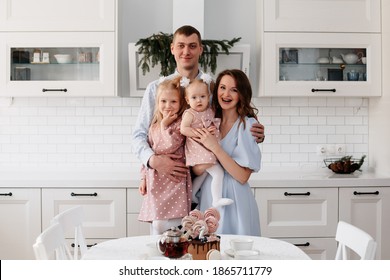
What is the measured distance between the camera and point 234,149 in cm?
258

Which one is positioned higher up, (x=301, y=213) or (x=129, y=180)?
(x=129, y=180)

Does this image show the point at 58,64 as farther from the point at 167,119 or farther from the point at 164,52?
the point at 167,119

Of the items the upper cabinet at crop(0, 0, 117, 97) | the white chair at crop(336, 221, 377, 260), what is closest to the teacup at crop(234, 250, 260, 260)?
the white chair at crop(336, 221, 377, 260)

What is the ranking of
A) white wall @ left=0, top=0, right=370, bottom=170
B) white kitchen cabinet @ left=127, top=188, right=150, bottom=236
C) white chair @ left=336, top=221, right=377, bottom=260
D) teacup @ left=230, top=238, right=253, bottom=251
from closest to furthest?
white chair @ left=336, top=221, right=377, bottom=260 → teacup @ left=230, top=238, right=253, bottom=251 → white kitchen cabinet @ left=127, top=188, right=150, bottom=236 → white wall @ left=0, top=0, right=370, bottom=170

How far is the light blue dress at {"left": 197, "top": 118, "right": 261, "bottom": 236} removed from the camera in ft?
8.36

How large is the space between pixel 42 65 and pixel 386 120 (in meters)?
2.41

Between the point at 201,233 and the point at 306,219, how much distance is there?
199cm

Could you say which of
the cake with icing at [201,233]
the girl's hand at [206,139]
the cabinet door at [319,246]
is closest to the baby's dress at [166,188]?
the girl's hand at [206,139]

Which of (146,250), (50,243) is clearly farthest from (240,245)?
(50,243)

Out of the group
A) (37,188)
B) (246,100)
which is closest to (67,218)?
(246,100)

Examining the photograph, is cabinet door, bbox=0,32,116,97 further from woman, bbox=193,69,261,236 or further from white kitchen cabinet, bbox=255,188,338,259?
woman, bbox=193,69,261,236

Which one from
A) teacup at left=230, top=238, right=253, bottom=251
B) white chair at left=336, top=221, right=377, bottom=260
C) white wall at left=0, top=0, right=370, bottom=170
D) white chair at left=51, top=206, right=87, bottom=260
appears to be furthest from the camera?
white wall at left=0, top=0, right=370, bottom=170

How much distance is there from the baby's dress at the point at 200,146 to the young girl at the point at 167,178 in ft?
0.26

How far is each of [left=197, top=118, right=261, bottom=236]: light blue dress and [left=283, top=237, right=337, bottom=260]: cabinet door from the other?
1.21 m
